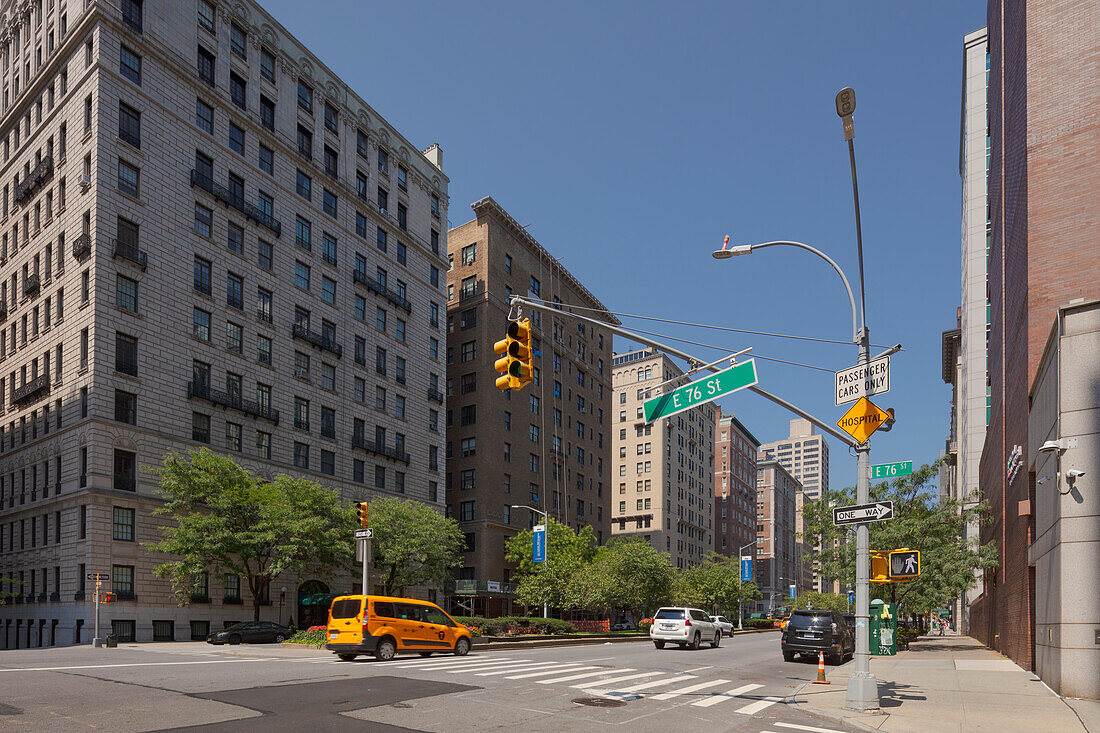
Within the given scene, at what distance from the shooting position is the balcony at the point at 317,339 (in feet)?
186

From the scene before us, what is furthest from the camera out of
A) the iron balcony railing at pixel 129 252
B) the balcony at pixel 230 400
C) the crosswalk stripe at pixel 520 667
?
the balcony at pixel 230 400

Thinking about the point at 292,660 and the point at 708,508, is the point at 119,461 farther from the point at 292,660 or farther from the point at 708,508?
the point at 708,508

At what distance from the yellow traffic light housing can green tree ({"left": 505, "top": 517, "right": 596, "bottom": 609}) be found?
152ft

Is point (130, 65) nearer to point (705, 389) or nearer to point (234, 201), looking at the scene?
point (234, 201)

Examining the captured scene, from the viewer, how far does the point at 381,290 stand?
216 feet

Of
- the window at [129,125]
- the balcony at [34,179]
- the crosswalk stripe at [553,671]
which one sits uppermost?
the window at [129,125]

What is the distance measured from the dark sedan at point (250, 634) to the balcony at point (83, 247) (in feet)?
71.4

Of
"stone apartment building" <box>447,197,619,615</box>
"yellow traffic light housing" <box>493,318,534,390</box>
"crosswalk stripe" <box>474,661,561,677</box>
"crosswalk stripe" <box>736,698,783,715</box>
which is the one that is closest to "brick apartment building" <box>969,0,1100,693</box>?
"crosswalk stripe" <box>736,698,783,715</box>

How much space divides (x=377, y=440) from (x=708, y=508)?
89.5m

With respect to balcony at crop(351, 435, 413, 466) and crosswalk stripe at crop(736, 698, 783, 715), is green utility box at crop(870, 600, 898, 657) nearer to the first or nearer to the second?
crosswalk stripe at crop(736, 698, 783, 715)

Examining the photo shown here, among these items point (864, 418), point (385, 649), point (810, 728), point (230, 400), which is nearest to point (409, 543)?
point (230, 400)

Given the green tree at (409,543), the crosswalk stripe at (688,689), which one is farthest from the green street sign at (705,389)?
the green tree at (409,543)

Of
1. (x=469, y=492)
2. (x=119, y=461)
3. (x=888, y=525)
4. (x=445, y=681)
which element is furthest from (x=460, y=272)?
(x=445, y=681)

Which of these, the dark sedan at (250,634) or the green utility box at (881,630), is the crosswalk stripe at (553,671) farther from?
the dark sedan at (250,634)
